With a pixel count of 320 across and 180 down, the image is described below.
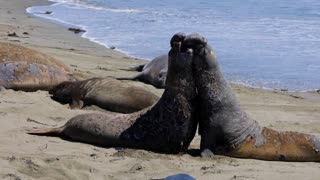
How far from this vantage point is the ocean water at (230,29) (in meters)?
11.6

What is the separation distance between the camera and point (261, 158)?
5.66m

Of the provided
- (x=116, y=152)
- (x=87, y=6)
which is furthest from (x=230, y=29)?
(x=116, y=152)

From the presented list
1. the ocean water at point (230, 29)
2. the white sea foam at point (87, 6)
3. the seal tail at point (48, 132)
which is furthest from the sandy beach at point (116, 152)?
the white sea foam at point (87, 6)

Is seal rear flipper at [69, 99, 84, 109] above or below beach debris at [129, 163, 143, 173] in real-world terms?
below

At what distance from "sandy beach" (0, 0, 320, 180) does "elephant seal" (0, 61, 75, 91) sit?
0.15 m

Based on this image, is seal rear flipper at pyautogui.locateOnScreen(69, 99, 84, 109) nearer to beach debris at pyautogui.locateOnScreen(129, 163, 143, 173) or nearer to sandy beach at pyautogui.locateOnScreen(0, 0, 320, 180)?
sandy beach at pyautogui.locateOnScreen(0, 0, 320, 180)

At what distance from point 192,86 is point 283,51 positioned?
8.11 m

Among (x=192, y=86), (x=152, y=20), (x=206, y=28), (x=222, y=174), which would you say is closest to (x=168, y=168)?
(x=222, y=174)

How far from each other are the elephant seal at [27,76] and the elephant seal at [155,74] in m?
1.42

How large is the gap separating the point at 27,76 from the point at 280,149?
11.5ft

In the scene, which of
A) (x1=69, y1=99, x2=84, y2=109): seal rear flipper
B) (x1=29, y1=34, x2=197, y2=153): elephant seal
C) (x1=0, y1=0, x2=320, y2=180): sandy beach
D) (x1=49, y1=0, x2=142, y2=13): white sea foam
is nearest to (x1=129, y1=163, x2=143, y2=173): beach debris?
(x1=0, y1=0, x2=320, y2=180): sandy beach

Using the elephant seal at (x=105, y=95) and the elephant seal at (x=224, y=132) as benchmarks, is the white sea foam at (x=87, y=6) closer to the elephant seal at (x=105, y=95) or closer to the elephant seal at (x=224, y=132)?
the elephant seal at (x=105, y=95)

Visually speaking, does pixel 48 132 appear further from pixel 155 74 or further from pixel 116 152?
pixel 155 74

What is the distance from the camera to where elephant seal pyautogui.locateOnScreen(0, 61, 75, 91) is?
7.93 meters
